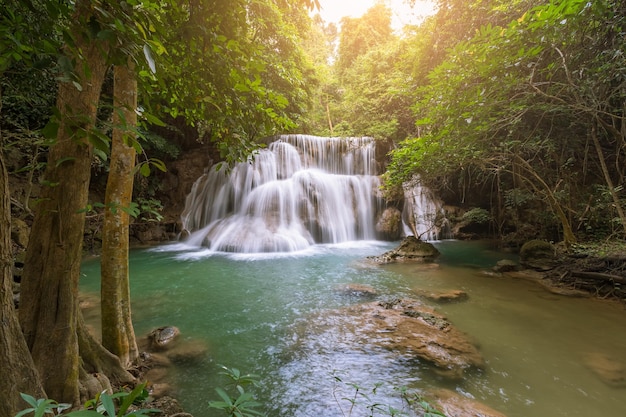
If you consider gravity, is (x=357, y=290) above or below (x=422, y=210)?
below

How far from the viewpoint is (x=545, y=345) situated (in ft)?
12.8

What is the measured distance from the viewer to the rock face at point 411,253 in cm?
900

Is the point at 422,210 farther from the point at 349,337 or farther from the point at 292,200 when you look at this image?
the point at 349,337

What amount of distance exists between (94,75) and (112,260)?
1.83 meters

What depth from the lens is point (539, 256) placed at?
760cm

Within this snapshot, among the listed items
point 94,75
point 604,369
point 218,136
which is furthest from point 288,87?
point 604,369

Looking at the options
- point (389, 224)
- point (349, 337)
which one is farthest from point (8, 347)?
point (389, 224)

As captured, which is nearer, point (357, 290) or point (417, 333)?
point (417, 333)

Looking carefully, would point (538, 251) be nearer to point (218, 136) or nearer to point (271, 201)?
point (218, 136)

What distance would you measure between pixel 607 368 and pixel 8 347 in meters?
5.20

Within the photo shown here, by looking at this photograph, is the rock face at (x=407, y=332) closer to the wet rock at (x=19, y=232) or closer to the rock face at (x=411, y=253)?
the rock face at (x=411, y=253)

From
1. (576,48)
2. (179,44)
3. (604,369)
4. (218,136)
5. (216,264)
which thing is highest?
(576,48)

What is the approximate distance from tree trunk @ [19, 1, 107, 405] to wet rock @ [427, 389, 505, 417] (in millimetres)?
2944

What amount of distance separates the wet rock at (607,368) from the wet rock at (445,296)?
212cm
